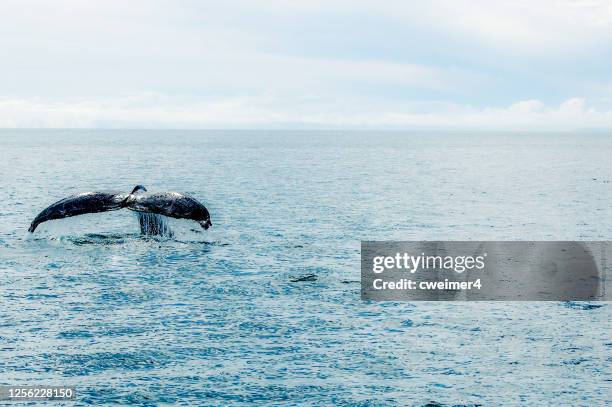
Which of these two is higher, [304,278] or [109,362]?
[304,278]

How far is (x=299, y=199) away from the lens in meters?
71.5

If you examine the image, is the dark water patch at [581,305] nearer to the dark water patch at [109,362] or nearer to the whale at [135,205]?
the whale at [135,205]

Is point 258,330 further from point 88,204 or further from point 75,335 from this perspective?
point 88,204

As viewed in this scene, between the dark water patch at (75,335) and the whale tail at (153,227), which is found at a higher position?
the whale tail at (153,227)

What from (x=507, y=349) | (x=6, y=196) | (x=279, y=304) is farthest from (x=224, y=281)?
(x=6, y=196)

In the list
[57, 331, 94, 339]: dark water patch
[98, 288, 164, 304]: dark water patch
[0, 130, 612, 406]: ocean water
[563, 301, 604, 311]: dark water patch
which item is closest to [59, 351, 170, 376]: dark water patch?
[0, 130, 612, 406]: ocean water

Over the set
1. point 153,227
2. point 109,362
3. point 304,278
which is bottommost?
point 109,362

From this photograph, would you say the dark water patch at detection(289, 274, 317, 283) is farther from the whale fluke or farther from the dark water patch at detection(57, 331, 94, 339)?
the dark water patch at detection(57, 331, 94, 339)

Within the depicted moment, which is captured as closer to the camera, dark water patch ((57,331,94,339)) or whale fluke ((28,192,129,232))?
dark water patch ((57,331,94,339))

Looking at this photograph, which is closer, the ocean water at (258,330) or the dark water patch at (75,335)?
the ocean water at (258,330)

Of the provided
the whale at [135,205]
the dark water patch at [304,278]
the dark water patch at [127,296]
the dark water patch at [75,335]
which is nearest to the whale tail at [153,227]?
the whale at [135,205]

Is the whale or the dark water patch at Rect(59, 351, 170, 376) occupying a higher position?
the whale

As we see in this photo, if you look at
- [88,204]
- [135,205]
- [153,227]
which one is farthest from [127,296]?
[153,227]

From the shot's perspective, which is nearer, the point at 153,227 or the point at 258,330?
the point at 258,330
